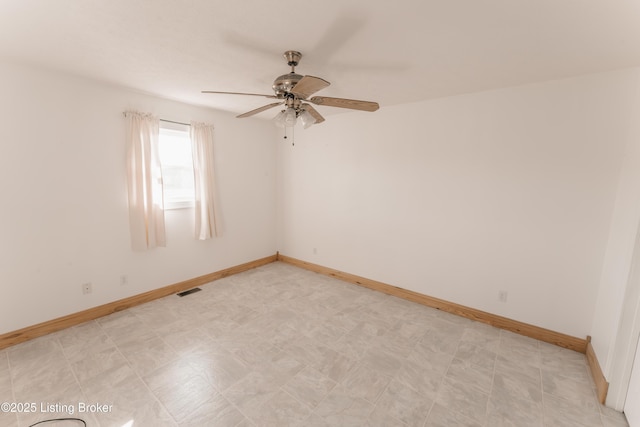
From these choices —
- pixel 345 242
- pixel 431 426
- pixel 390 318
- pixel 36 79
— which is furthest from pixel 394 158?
pixel 36 79

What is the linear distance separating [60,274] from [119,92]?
77.7 inches

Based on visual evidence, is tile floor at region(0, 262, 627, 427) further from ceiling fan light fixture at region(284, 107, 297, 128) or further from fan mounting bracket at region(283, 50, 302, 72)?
fan mounting bracket at region(283, 50, 302, 72)

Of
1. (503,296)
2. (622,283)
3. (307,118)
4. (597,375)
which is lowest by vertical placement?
(597,375)

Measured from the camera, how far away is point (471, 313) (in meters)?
2.98

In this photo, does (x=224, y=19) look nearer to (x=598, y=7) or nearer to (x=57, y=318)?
(x=598, y=7)

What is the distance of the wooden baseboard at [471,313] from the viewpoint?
98.1 inches

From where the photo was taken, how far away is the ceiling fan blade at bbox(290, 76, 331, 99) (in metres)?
1.59

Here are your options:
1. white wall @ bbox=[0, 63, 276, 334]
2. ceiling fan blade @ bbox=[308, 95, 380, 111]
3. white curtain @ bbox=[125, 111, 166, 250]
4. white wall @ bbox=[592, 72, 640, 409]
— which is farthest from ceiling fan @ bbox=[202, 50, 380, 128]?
white wall @ bbox=[592, 72, 640, 409]

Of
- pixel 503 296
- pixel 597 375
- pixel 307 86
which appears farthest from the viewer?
pixel 503 296

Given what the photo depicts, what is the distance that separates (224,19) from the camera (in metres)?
1.60

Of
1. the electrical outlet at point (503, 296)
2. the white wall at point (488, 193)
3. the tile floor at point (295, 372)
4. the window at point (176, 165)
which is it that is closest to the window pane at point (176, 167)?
the window at point (176, 165)

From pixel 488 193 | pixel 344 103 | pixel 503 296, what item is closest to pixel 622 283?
pixel 503 296

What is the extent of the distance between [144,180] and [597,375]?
459 centimetres

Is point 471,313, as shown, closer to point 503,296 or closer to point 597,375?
point 503,296
